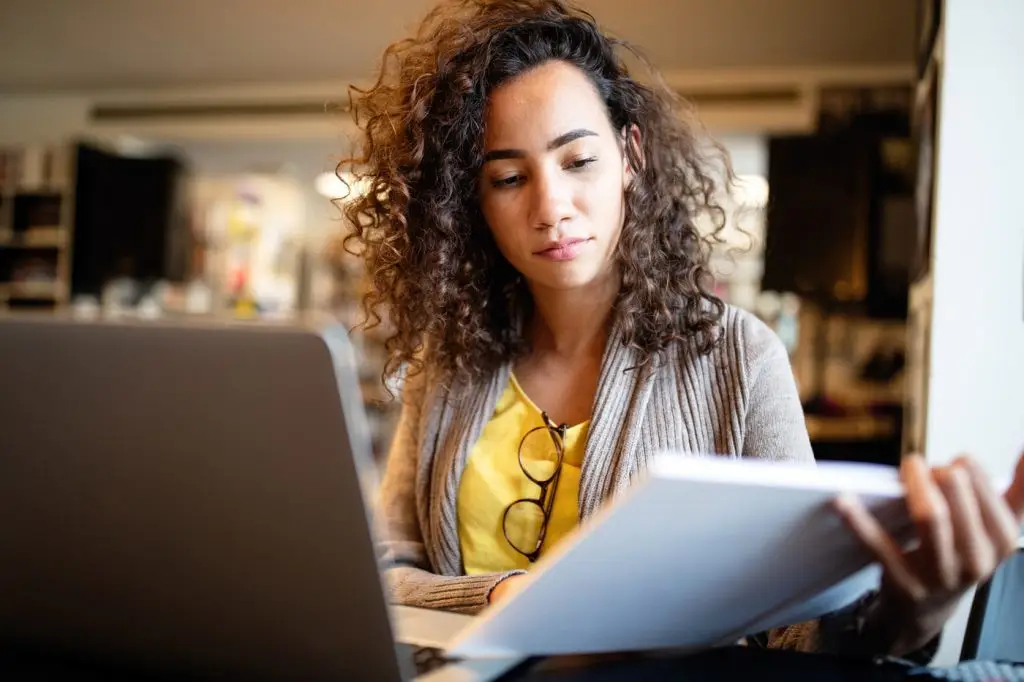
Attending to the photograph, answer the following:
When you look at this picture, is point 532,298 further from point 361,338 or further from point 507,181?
point 361,338

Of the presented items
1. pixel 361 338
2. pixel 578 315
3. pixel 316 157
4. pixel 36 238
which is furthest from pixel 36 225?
pixel 578 315

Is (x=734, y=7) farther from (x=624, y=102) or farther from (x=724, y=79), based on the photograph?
(x=624, y=102)

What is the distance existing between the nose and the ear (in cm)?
18

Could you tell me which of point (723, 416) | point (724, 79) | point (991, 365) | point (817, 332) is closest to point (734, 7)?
point (724, 79)

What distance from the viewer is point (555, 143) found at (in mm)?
966

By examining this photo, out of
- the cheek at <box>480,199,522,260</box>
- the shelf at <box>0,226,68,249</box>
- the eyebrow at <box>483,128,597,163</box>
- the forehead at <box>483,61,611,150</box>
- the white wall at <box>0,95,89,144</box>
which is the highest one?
the white wall at <box>0,95,89,144</box>

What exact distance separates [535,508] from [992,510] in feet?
1.88

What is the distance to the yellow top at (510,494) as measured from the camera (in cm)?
101

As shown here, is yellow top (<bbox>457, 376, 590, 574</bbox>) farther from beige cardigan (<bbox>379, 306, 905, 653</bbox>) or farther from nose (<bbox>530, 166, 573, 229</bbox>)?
nose (<bbox>530, 166, 573, 229</bbox>)

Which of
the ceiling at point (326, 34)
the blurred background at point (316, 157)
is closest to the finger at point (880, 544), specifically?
the blurred background at point (316, 157)

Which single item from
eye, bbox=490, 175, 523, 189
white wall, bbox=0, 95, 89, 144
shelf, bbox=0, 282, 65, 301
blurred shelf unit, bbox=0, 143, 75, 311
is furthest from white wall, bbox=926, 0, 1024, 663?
white wall, bbox=0, 95, 89, 144

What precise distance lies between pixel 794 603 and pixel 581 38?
2.52 feet

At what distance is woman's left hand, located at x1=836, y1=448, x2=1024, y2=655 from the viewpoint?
0.51m

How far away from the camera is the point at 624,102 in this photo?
3.65ft
